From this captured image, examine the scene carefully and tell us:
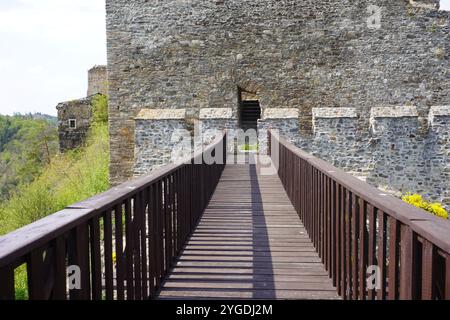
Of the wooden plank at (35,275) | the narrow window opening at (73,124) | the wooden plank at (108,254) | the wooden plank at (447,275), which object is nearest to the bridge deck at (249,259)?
the wooden plank at (108,254)

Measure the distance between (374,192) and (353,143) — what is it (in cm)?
1243

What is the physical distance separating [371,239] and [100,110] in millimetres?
23683

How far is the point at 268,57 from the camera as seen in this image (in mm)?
17047

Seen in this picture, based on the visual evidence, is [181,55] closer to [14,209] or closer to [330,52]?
[330,52]

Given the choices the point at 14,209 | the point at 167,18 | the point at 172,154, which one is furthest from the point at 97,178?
the point at 167,18

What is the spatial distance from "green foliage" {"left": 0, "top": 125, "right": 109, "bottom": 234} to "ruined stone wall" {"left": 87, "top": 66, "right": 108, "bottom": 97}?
492 cm

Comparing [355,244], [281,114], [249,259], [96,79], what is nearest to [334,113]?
[281,114]

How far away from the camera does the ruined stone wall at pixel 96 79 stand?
31.2 meters

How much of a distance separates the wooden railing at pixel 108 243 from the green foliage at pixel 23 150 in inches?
877

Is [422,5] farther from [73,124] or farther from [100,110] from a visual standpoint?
[73,124]

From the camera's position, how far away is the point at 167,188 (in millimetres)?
4824

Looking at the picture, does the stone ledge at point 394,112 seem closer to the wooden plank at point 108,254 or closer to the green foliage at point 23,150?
the wooden plank at point 108,254

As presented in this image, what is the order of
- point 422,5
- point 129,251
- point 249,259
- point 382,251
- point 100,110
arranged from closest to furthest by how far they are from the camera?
point 382,251 < point 129,251 < point 249,259 < point 422,5 < point 100,110

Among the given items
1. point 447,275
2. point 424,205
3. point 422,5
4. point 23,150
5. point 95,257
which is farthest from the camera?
point 23,150
